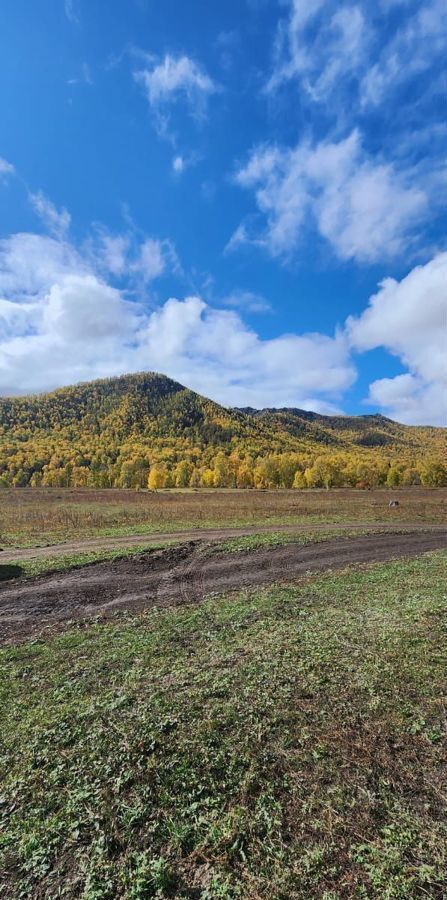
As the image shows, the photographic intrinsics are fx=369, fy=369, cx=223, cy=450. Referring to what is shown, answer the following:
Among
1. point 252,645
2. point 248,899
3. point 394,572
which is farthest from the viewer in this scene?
point 394,572

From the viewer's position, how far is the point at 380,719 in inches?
217

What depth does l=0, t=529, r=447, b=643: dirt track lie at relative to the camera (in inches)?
444

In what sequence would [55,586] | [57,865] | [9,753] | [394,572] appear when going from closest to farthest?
Answer: [57,865]
[9,753]
[55,586]
[394,572]

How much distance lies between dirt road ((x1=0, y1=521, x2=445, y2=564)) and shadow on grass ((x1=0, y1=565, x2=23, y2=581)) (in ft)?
4.04

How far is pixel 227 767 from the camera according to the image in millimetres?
4762

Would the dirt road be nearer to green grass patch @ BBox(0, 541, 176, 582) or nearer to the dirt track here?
green grass patch @ BBox(0, 541, 176, 582)

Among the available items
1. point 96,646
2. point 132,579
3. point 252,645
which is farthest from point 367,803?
point 132,579

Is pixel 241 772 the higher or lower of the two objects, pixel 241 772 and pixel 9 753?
the higher

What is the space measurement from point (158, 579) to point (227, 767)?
1033cm

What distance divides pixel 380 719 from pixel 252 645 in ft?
10.5

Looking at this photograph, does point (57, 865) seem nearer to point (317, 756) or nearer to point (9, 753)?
point (9, 753)

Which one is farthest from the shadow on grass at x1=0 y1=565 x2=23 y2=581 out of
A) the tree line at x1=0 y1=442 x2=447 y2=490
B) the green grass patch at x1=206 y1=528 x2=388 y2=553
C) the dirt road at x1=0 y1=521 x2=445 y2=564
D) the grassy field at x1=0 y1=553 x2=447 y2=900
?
the tree line at x1=0 y1=442 x2=447 y2=490

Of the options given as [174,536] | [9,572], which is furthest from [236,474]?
[9,572]

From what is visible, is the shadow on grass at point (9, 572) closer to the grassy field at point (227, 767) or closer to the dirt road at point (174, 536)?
the dirt road at point (174, 536)
